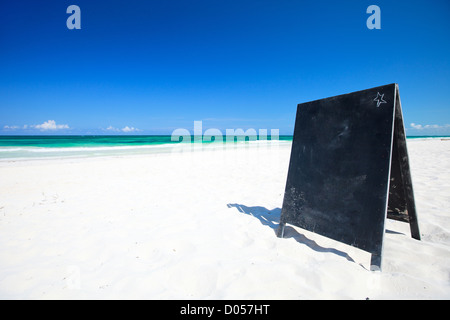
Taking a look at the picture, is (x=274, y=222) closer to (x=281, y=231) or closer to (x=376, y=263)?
(x=281, y=231)

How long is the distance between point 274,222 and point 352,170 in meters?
1.31

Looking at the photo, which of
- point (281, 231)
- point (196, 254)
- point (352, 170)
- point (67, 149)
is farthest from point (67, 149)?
point (352, 170)

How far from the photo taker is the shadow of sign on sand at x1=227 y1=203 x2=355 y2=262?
86.9 inches

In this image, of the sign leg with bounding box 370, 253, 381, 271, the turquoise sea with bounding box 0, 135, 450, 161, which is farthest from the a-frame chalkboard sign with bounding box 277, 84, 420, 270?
the turquoise sea with bounding box 0, 135, 450, 161

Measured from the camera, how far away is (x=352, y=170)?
6.62ft

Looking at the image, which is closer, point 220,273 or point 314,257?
point 220,273

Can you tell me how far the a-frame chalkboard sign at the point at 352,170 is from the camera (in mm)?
1835

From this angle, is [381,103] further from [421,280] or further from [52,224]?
[52,224]

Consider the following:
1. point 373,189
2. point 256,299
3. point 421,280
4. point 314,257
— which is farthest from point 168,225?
point 421,280

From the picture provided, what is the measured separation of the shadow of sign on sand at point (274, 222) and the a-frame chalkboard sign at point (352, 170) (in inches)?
7.7

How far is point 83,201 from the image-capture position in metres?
3.90

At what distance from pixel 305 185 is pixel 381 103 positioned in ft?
3.43

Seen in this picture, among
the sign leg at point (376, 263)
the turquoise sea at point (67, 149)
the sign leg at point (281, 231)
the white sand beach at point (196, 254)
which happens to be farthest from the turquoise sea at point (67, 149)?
the sign leg at point (376, 263)

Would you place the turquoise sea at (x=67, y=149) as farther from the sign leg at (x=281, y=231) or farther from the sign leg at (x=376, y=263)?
the sign leg at (x=376, y=263)
